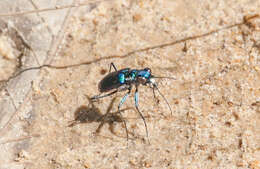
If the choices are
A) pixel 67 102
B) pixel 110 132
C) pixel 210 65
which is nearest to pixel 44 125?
pixel 67 102

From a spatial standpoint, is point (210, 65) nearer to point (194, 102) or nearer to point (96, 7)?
point (194, 102)

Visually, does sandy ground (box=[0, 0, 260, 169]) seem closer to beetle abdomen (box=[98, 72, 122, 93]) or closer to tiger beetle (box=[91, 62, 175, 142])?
tiger beetle (box=[91, 62, 175, 142])

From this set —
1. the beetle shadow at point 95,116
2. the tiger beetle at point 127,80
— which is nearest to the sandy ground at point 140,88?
the beetle shadow at point 95,116

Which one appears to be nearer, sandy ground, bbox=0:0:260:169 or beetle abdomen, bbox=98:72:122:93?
sandy ground, bbox=0:0:260:169

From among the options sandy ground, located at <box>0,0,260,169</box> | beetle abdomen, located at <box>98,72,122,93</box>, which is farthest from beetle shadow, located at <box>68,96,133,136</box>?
beetle abdomen, located at <box>98,72,122,93</box>

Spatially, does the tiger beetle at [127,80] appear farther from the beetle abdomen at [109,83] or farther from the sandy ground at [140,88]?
the sandy ground at [140,88]

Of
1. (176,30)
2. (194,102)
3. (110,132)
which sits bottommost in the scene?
(110,132)

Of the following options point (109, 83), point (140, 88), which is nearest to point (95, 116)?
point (109, 83)

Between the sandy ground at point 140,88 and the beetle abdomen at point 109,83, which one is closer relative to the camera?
the sandy ground at point 140,88

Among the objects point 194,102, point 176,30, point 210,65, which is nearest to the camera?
point 194,102
